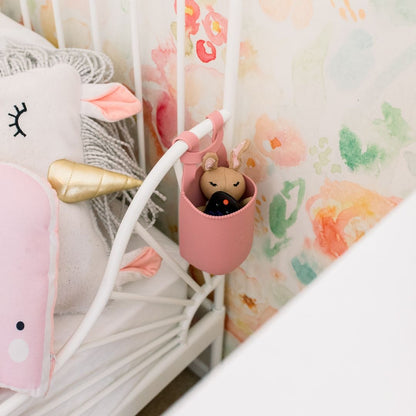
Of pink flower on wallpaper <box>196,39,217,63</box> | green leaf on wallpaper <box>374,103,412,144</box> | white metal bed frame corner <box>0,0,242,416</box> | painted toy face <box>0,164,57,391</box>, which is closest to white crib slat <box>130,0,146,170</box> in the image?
white metal bed frame corner <box>0,0,242,416</box>

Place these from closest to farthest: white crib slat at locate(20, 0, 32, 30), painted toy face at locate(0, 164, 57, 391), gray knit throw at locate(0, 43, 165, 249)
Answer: painted toy face at locate(0, 164, 57, 391) < gray knit throw at locate(0, 43, 165, 249) < white crib slat at locate(20, 0, 32, 30)

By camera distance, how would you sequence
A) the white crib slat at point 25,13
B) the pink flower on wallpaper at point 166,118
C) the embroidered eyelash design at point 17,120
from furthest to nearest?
the white crib slat at point 25,13, the pink flower on wallpaper at point 166,118, the embroidered eyelash design at point 17,120

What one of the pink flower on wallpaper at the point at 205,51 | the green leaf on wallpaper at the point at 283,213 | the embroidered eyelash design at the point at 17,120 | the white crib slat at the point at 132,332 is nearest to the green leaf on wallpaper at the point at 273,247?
the green leaf on wallpaper at the point at 283,213

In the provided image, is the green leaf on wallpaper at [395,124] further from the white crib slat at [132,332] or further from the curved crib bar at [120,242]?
the white crib slat at [132,332]

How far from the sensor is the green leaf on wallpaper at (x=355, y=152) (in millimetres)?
627

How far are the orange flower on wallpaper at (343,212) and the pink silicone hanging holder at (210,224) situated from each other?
0.38ft

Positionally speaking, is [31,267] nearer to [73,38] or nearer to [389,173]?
[389,173]

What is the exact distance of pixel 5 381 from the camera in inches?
→ 23.6

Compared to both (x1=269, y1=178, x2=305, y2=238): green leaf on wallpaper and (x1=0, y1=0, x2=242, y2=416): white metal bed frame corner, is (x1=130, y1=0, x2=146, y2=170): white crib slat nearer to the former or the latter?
(x1=0, y1=0, x2=242, y2=416): white metal bed frame corner

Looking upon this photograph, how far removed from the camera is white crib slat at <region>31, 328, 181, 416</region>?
0.73 metres

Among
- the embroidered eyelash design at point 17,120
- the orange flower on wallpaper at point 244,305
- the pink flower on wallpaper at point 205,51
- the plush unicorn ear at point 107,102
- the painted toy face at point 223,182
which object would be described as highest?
the pink flower on wallpaper at point 205,51

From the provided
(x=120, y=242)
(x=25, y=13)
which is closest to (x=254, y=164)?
(x=120, y=242)

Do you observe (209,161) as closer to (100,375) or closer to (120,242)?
(120,242)

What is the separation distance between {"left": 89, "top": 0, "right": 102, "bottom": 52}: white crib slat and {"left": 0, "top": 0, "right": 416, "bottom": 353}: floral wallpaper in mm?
37
